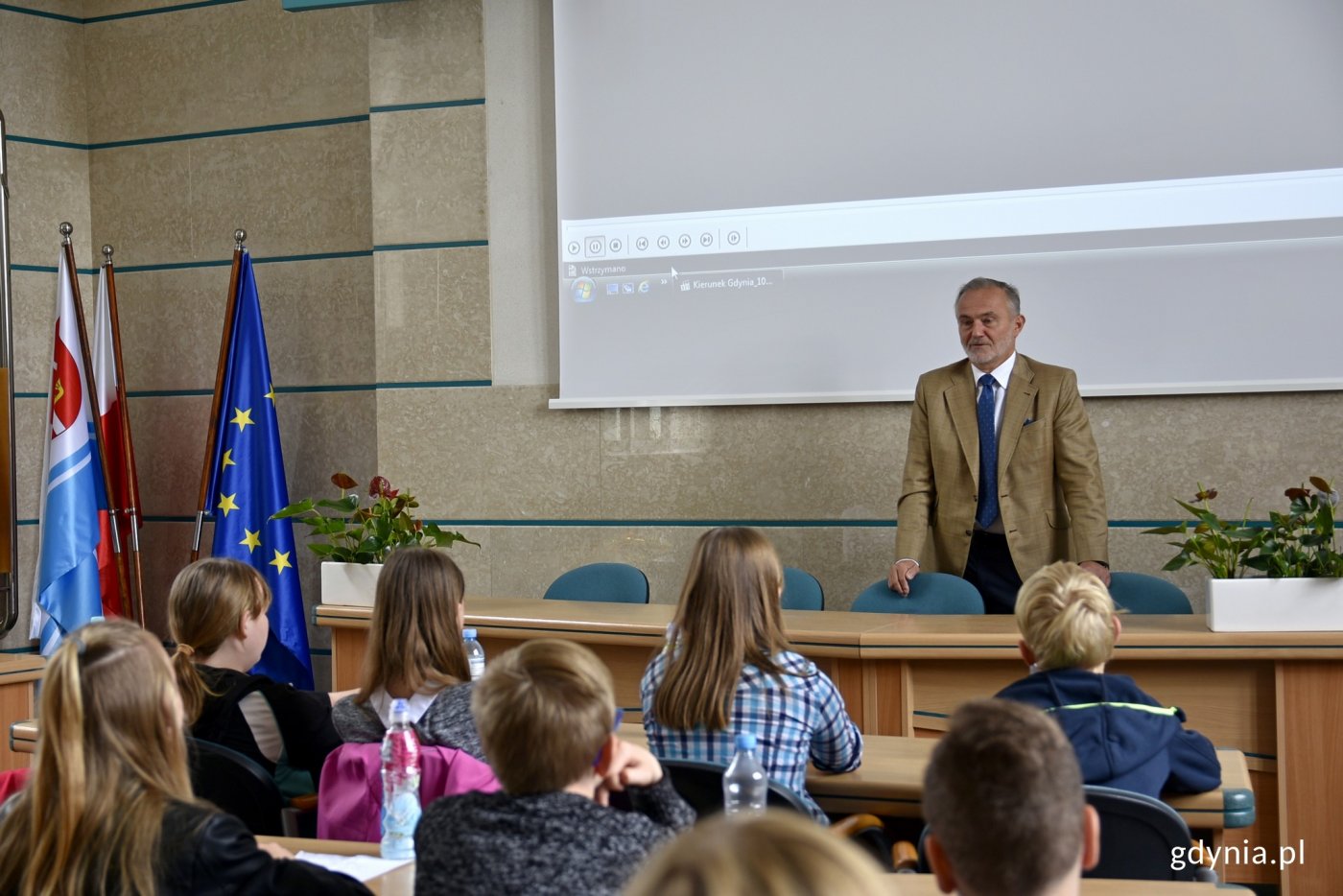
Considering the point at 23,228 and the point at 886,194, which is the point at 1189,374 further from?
the point at 23,228

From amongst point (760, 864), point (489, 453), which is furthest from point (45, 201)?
point (760, 864)

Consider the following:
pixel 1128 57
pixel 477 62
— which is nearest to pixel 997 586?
pixel 1128 57

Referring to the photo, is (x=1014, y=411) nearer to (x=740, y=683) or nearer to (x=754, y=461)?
(x=754, y=461)

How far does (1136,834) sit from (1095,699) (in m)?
0.35

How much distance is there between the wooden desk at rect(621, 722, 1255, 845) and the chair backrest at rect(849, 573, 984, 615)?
1.32 m

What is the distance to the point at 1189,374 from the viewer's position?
4.74 metres

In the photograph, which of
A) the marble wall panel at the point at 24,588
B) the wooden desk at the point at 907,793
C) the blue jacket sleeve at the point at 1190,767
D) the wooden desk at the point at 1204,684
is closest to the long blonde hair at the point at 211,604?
the wooden desk at the point at 907,793

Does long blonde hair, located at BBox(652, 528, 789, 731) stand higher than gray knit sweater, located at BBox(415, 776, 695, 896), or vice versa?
long blonde hair, located at BBox(652, 528, 789, 731)

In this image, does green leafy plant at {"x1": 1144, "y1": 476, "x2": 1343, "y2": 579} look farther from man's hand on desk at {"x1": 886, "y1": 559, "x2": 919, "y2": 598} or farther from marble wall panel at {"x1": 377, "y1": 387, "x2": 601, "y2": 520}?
marble wall panel at {"x1": 377, "y1": 387, "x2": 601, "y2": 520}

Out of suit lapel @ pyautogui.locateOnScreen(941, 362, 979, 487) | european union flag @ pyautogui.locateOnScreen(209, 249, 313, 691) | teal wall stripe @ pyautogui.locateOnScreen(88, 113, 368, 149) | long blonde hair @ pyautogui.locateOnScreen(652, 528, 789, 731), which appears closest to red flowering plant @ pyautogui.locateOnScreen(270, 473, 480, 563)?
european union flag @ pyautogui.locateOnScreen(209, 249, 313, 691)

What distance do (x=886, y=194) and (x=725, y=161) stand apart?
693mm

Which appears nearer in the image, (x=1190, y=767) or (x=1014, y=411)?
(x=1190, y=767)

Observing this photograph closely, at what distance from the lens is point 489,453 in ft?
18.4

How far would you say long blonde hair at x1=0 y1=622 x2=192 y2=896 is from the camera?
160cm
